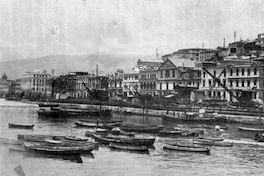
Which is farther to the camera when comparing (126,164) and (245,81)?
(245,81)

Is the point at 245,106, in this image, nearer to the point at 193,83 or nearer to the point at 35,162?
the point at 193,83

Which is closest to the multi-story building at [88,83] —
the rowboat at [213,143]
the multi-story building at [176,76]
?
the multi-story building at [176,76]

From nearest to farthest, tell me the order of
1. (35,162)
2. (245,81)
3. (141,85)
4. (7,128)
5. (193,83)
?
1. (35,162)
2. (7,128)
3. (245,81)
4. (193,83)
5. (141,85)

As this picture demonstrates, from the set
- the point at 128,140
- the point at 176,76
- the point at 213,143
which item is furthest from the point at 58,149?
the point at 176,76

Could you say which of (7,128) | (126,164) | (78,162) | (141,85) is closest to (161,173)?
(126,164)

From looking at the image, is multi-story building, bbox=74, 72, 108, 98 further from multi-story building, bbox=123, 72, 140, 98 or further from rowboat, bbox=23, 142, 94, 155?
rowboat, bbox=23, 142, 94, 155

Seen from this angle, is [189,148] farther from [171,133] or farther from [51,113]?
[51,113]
